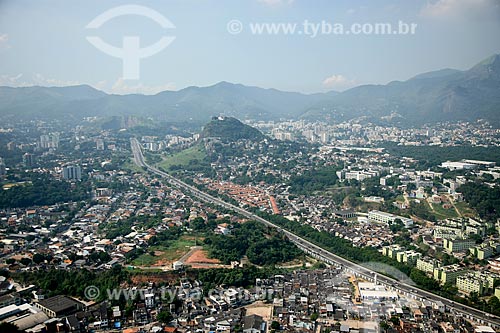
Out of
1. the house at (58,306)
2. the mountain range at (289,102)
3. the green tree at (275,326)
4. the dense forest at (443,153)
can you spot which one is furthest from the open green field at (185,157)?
the green tree at (275,326)

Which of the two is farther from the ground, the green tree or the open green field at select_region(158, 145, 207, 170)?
the open green field at select_region(158, 145, 207, 170)

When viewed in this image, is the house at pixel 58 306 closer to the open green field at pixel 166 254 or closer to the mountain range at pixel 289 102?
the open green field at pixel 166 254

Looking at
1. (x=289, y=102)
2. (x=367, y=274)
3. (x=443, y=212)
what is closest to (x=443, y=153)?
(x=443, y=212)

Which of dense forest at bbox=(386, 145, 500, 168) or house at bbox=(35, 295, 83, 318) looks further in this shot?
dense forest at bbox=(386, 145, 500, 168)

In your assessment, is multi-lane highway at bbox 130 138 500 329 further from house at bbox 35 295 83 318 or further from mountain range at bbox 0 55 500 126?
mountain range at bbox 0 55 500 126

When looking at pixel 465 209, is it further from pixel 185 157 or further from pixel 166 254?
pixel 185 157

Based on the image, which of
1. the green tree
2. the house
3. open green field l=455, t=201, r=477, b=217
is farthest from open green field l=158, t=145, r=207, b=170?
the green tree

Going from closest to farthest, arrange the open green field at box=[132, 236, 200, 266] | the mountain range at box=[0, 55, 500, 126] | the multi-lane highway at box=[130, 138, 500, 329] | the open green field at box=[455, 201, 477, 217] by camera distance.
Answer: the multi-lane highway at box=[130, 138, 500, 329], the open green field at box=[132, 236, 200, 266], the open green field at box=[455, 201, 477, 217], the mountain range at box=[0, 55, 500, 126]
